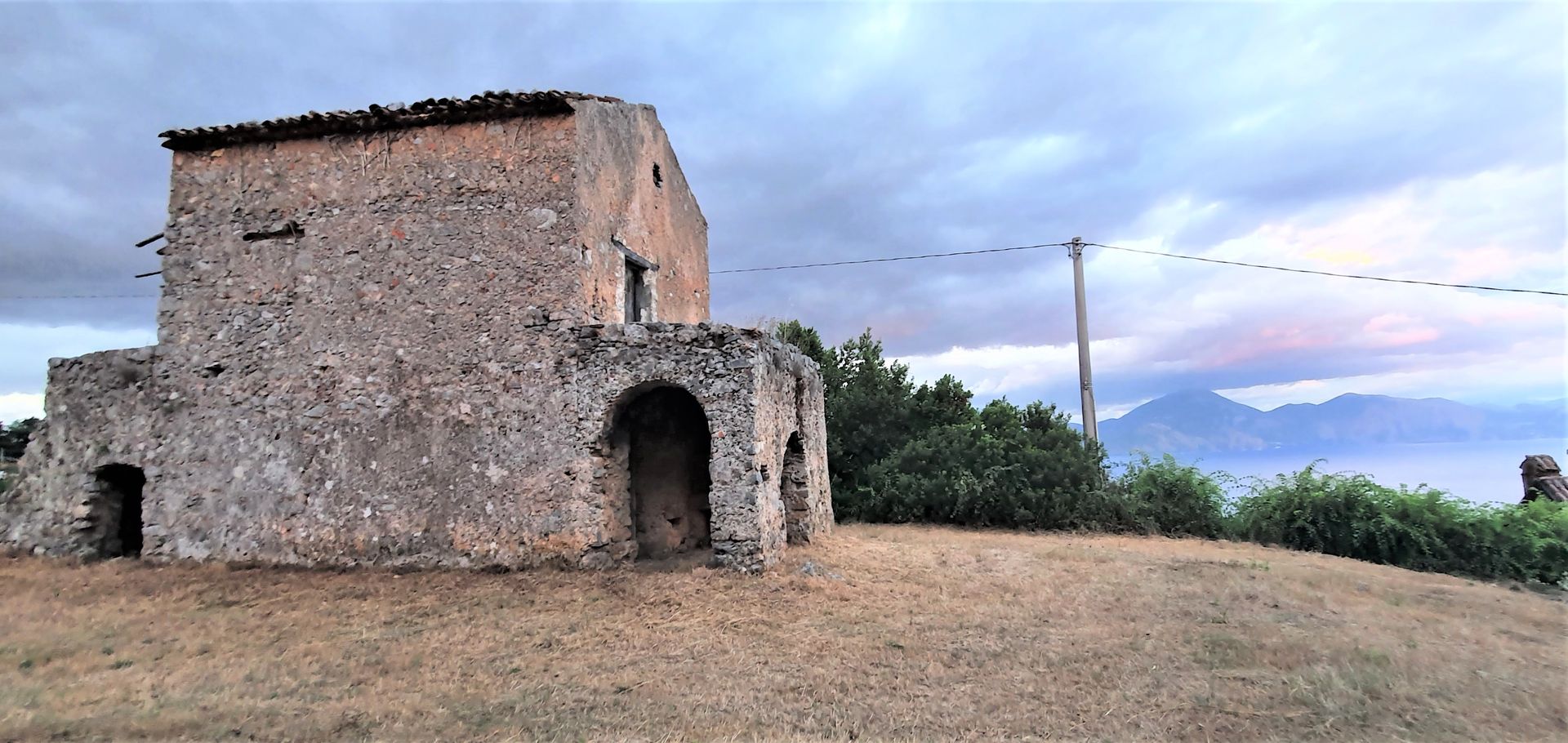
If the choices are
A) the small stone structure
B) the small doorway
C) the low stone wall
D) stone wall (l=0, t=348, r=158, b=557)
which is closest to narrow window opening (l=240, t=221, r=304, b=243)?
the low stone wall

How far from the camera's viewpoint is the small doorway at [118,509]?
1053cm

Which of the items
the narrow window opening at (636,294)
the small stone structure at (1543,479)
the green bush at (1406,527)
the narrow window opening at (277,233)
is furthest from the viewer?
the small stone structure at (1543,479)

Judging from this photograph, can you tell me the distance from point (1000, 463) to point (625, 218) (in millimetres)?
10399

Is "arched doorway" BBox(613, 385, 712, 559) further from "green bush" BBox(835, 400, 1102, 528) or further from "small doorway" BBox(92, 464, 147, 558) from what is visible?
"green bush" BBox(835, 400, 1102, 528)

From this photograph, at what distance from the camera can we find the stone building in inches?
360

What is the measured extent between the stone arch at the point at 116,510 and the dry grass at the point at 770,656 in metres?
0.76

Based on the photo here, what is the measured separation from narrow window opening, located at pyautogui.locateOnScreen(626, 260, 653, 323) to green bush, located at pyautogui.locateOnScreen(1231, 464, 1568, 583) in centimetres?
1300

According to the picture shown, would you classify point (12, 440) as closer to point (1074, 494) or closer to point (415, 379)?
point (415, 379)

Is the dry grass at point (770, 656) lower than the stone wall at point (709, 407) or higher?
lower

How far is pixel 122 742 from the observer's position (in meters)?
4.49

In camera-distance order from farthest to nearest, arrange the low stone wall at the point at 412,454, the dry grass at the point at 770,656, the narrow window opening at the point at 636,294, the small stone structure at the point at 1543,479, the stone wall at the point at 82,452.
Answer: the small stone structure at the point at 1543,479 < the narrow window opening at the point at 636,294 < the stone wall at the point at 82,452 < the low stone wall at the point at 412,454 < the dry grass at the point at 770,656

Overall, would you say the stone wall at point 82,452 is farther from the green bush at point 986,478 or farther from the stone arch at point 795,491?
the green bush at point 986,478

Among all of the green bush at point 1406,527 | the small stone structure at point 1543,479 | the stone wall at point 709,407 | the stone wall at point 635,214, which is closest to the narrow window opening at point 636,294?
the stone wall at point 635,214

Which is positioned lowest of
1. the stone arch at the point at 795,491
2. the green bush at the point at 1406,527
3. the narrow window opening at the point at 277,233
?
the green bush at the point at 1406,527
